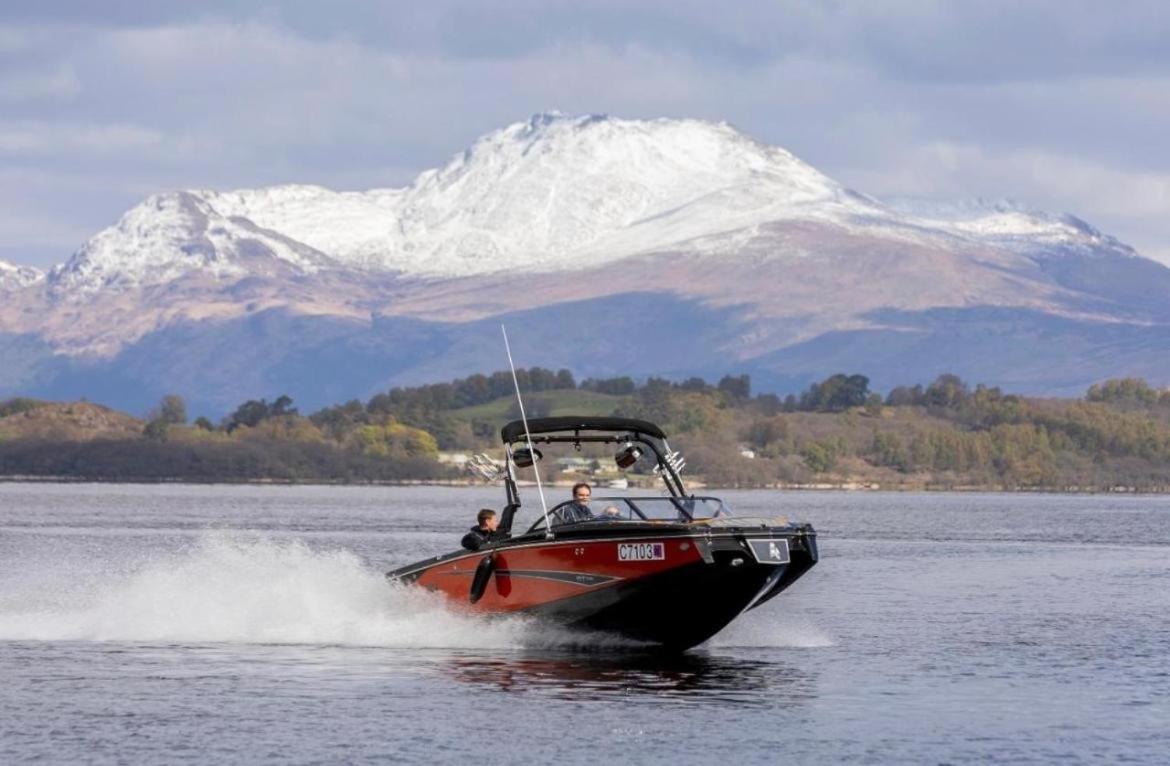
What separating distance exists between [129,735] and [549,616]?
29.8 ft

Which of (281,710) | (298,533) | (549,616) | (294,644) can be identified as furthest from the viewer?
(298,533)

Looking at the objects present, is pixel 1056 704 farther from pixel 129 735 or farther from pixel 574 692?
pixel 129 735

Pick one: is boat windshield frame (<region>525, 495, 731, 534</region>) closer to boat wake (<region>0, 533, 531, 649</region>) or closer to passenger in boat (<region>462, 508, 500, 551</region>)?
passenger in boat (<region>462, 508, 500, 551</region>)

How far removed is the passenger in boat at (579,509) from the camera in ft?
119

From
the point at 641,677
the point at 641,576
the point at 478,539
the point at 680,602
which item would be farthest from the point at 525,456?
the point at 641,677

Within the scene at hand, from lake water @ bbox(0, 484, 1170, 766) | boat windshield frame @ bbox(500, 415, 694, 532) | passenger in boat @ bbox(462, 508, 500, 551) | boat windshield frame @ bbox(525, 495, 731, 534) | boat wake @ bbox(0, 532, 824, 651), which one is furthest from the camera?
boat wake @ bbox(0, 532, 824, 651)

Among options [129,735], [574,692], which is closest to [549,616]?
[574,692]

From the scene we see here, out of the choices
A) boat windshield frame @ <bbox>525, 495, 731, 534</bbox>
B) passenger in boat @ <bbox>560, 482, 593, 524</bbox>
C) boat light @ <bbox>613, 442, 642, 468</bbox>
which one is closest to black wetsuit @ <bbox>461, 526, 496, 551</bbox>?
boat windshield frame @ <bbox>525, 495, 731, 534</bbox>

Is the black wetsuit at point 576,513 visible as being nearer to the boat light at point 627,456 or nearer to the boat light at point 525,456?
the boat light at point 627,456

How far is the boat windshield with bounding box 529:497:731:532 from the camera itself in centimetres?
3606

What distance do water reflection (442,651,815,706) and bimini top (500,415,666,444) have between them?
143 inches

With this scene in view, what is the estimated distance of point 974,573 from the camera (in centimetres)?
7019

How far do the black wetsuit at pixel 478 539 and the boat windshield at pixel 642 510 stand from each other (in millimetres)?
1369

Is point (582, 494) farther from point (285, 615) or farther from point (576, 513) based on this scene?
point (285, 615)
